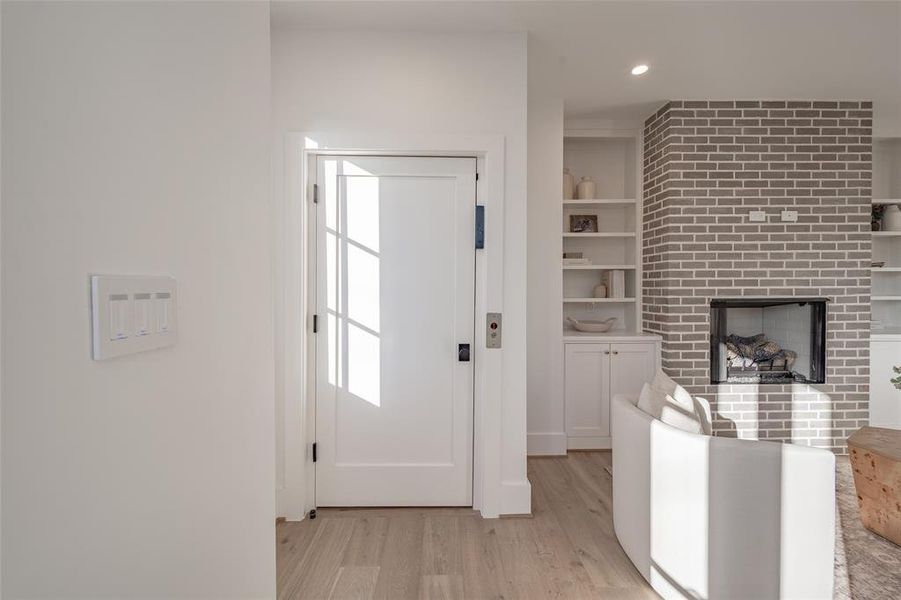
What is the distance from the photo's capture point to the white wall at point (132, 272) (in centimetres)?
49

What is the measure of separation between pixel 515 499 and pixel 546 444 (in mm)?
1136

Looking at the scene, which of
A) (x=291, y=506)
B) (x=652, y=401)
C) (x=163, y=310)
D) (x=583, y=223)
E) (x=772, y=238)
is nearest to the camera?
(x=163, y=310)

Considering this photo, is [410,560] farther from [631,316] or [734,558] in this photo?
[631,316]

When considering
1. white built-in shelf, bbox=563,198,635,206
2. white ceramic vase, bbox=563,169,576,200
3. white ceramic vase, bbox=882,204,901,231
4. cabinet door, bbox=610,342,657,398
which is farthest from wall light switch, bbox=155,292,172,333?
white ceramic vase, bbox=882,204,901,231

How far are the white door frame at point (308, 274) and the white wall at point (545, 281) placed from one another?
1098 millimetres

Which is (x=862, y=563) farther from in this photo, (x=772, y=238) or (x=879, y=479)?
(x=772, y=238)

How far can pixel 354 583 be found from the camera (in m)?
1.98

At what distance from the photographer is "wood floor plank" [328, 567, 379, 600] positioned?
190 centimetres

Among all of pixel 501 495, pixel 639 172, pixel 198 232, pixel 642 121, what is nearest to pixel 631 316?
pixel 639 172

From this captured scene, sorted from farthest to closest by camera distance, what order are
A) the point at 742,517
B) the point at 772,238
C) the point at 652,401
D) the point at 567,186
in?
the point at 567,186
the point at 772,238
the point at 652,401
the point at 742,517

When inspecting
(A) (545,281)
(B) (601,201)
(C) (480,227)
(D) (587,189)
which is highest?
(D) (587,189)

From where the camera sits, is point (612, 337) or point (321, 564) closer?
point (321, 564)

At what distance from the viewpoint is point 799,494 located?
59.6 inches

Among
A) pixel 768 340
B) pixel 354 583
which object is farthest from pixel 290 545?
pixel 768 340
